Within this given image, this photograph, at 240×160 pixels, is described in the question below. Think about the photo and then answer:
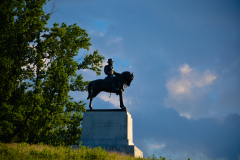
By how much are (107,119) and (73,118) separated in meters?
7.24

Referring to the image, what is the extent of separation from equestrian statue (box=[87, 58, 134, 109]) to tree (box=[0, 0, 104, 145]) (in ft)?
12.0

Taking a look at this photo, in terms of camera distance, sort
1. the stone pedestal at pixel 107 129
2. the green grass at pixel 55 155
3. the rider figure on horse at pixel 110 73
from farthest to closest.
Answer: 1. the rider figure on horse at pixel 110 73
2. the stone pedestal at pixel 107 129
3. the green grass at pixel 55 155

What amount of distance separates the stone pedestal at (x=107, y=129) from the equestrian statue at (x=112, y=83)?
0.84m

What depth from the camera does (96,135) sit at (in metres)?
15.6

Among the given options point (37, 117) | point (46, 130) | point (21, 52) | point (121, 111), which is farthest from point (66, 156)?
point (21, 52)

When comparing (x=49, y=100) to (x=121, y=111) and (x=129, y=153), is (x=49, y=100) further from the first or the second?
(x=129, y=153)

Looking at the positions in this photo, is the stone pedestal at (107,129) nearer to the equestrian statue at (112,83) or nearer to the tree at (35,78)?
the equestrian statue at (112,83)

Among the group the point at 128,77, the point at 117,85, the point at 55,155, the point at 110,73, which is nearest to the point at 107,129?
the point at 117,85

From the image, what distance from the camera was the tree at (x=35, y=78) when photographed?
18.2m

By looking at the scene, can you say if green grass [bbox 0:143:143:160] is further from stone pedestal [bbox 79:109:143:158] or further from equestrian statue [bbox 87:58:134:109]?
equestrian statue [bbox 87:58:134:109]

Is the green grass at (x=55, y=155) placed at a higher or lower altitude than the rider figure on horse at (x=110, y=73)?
lower

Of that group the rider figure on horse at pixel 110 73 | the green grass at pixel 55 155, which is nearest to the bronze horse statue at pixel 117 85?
the rider figure on horse at pixel 110 73

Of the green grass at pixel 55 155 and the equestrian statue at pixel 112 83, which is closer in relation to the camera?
the green grass at pixel 55 155

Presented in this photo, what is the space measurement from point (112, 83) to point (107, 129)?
3.16 m
